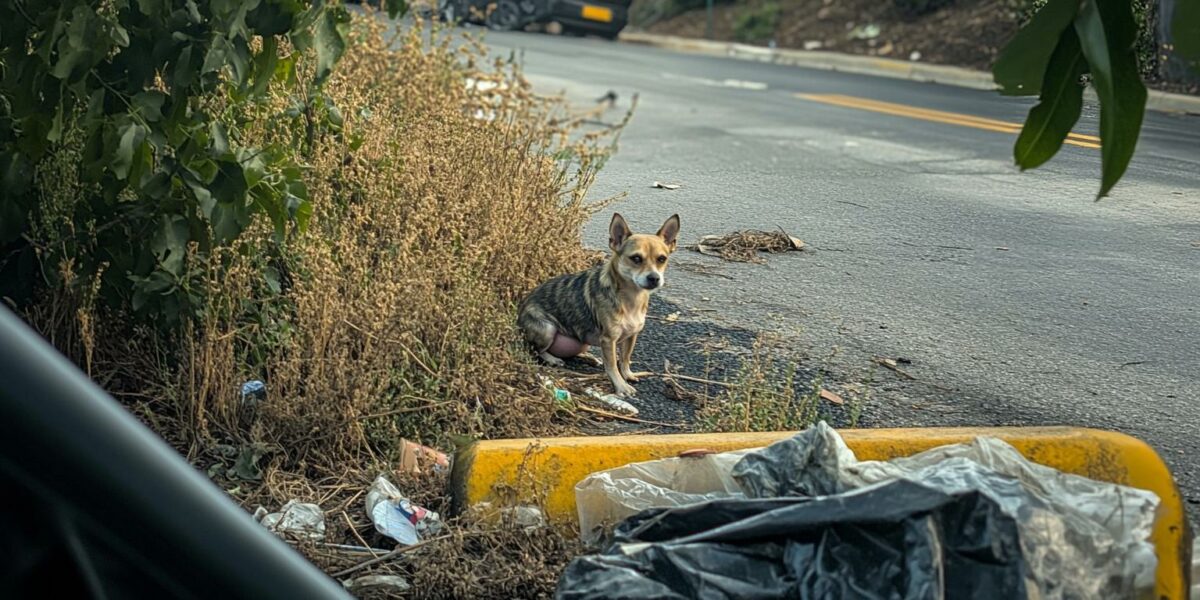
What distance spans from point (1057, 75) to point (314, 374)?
2.71m

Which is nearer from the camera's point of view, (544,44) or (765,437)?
(765,437)

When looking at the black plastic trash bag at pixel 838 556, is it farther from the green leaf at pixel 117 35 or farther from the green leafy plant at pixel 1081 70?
the green leaf at pixel 117 35

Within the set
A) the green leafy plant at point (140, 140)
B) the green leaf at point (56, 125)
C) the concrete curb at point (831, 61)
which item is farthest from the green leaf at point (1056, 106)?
the concrete curb at point (831, 61)

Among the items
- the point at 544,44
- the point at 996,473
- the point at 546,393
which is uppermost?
the point at 996,473

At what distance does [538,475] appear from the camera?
3.77 metres

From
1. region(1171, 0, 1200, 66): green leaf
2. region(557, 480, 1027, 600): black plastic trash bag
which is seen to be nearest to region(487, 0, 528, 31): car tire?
region(557, 480, 1027, 600): black plastic trash bag

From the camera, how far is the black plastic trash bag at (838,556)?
2973mm

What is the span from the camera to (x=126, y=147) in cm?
394

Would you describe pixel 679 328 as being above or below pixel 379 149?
below

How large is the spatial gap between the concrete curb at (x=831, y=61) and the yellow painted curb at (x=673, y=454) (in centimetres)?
1247

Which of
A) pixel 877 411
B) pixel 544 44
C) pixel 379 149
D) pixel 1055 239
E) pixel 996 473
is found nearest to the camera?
pixel 996 473

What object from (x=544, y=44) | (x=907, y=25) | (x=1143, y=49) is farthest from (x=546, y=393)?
(x=907, y=25)

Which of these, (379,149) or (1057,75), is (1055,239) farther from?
(1057,75)

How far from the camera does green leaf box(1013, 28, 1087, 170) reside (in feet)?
6.73
